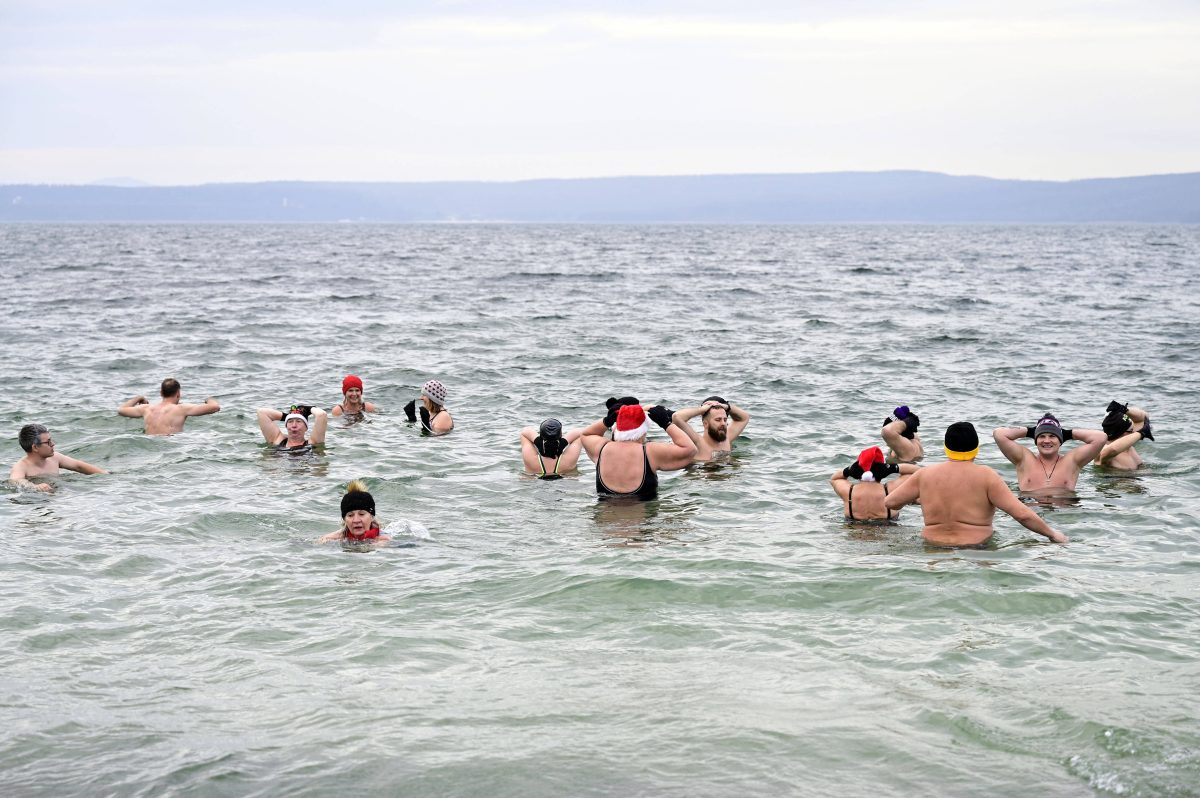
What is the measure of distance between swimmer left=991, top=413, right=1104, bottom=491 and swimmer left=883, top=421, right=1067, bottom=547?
170 centimetres

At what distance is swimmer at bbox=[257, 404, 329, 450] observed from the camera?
1473cm

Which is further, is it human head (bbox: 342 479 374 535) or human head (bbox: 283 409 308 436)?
human head (bbox: 283 409 308 436)

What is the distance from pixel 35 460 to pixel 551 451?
5828 mm

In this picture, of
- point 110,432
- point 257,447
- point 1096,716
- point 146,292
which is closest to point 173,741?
point 1096,716

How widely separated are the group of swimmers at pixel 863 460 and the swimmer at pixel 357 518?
1 cm

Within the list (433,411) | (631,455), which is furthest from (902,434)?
(433,411)

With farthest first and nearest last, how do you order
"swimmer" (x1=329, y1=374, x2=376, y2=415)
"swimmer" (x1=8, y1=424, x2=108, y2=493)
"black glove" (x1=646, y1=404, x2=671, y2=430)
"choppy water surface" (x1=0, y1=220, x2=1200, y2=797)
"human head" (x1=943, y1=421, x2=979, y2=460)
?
"swimmer" (x1=329, y1=374, x2=376, y2=415)
"swimmer" (x1=8, y1=424, x2=108, y2=493)
"black glove" (x1=646, y1=404, x2=671, y2=430)
"human head" (x1=943, y1=421, x2=979, y2=460)
"choppy water surface" (x1=0, y1=220, x2=1200, y2=797)

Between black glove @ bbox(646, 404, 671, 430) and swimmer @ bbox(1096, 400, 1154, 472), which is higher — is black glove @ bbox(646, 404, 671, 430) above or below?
above

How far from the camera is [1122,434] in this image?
13.0 metres

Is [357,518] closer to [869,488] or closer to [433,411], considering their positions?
[869,488]

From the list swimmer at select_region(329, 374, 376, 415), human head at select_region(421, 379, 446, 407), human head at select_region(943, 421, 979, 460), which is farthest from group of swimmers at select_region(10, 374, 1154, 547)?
human head at select_region(421, 379, 446, 407)

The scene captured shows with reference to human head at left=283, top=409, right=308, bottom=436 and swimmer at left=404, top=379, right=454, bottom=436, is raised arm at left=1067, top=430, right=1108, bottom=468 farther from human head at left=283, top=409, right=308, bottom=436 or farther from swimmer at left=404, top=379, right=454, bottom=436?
human head at left=283, top=409, right=308, bottom=436

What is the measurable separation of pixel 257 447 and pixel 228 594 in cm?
643

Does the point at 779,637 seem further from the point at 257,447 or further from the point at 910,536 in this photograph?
the point at 257,447
